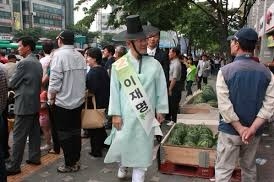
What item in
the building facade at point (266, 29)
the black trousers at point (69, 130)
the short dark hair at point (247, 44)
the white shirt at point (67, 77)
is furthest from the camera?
the building facade at point (266, 29)

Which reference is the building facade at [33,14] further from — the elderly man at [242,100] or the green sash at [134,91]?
the elderly man at [242,100]

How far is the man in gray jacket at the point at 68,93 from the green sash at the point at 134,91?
1.21m

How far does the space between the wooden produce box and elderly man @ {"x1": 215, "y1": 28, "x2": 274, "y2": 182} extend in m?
1.30

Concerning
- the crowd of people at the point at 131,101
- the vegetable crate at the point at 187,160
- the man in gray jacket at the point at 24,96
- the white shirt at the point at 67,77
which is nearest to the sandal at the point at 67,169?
the crowd of people at the point at 131,101

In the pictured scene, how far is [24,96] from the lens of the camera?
5062 mm

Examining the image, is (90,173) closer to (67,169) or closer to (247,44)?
(67,169)

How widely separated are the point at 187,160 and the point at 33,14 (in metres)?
93.4

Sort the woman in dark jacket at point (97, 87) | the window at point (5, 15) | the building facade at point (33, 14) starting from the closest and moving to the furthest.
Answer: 1. the woman in dark jacket at point (97, 87)
2. the window at point (5, 15)
3. the building facade at point (33, 14)

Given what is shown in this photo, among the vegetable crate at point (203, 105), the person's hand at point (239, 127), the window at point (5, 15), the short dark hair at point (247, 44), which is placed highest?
the window at point (5, 15)

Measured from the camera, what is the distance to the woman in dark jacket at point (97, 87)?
571 centimetres

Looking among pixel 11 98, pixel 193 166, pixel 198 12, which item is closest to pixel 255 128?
pixel 193 166

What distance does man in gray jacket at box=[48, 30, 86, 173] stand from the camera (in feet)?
15.9

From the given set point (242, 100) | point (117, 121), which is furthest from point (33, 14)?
point (242, 100)

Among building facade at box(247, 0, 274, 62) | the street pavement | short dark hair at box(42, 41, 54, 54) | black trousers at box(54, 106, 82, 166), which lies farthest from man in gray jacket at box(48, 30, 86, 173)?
building facade at box(247, 0, 274, 62)
